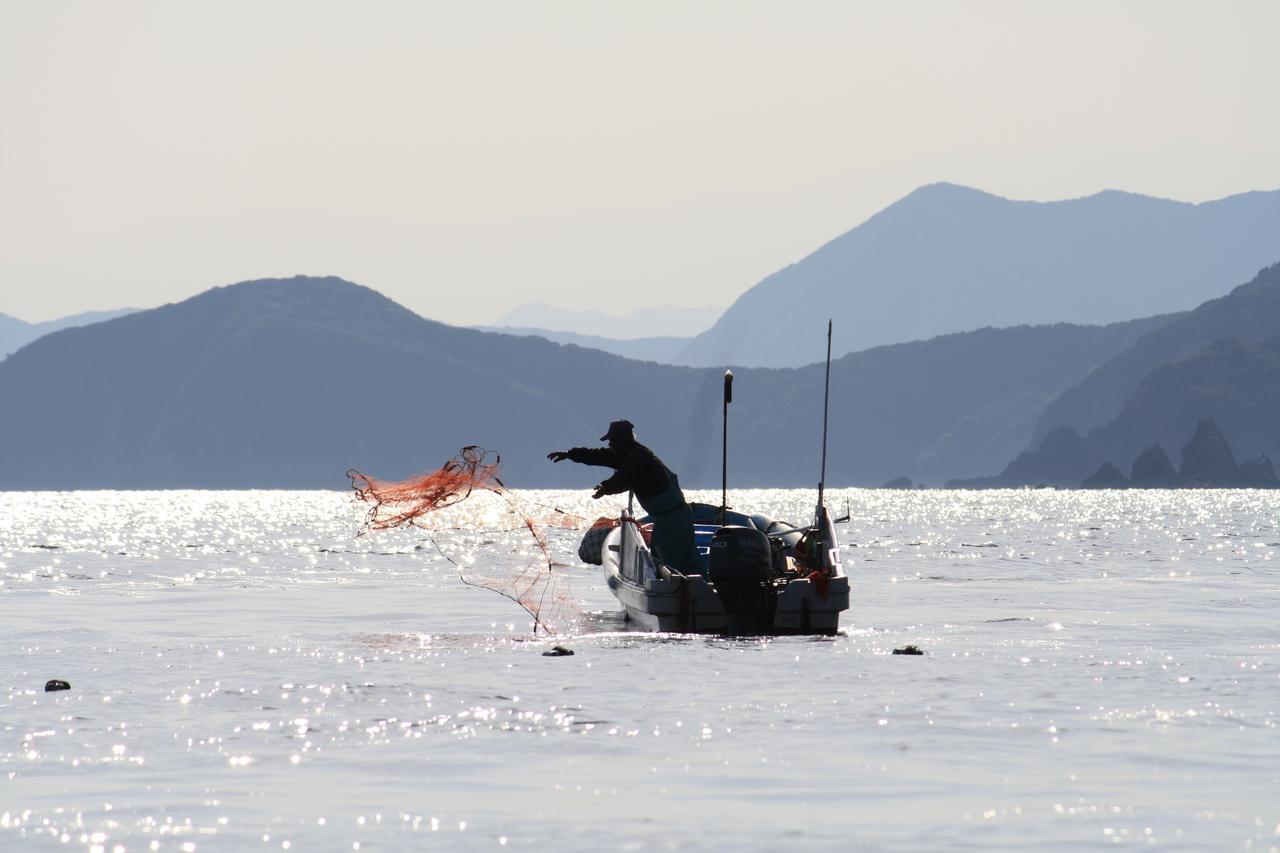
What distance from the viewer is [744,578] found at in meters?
32.5

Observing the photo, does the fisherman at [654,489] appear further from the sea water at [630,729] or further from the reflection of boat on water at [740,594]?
the sea water at [630,729]

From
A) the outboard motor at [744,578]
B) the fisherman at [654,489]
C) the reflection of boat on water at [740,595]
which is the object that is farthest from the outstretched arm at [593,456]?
the outboard motor at [744,578]

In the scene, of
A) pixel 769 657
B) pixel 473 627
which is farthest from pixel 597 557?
pixel 769 657

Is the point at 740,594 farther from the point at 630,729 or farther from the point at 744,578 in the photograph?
the point at 630,729

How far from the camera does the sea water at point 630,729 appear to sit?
598 inches

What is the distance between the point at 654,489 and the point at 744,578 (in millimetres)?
2351

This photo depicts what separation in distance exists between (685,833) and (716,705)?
8102 mm

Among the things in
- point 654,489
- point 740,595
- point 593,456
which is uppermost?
point 593,456

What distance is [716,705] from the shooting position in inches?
901

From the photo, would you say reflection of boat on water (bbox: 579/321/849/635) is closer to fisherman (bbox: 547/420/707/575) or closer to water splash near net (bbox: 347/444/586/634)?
fisherman (bbox: 547/420/707/575)

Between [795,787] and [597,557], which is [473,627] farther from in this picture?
[795,787]

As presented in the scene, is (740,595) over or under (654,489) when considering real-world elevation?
under

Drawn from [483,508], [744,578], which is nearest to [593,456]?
[744,578]

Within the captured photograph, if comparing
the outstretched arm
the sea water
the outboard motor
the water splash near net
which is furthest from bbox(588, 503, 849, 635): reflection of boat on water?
the water splash near net
